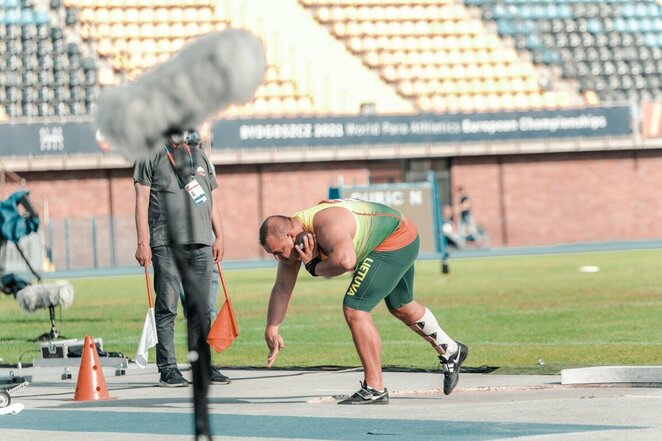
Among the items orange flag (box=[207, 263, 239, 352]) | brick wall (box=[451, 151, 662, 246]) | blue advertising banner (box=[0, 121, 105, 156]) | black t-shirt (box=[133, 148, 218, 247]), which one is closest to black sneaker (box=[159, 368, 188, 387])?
black t-shirt (box=[133, 148, 218, 247])

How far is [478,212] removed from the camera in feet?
149

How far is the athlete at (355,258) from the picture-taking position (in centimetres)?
838

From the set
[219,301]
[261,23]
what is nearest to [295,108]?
[261,23]

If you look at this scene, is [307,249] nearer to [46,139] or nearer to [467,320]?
[467,320]

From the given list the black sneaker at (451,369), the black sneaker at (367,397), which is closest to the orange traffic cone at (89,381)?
the black sneaker at (367,397)

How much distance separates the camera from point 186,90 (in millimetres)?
4676

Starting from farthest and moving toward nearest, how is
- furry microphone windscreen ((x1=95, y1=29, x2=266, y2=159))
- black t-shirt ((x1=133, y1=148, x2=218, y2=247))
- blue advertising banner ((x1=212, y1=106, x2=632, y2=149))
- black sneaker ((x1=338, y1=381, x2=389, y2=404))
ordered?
blue advertising banner ((x1=212, y1=106, x2=632, y2=149))
black t-shirt ((x1=133, y1=148, x2=218, y2=247))
black sneaker ((x1=338, y1=381, x2=389, y2=404))
furry microphone windscreen ((x1=95, y1=29, x2=266, y2=159))

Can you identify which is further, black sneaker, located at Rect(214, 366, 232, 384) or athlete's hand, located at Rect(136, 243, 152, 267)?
black sneaker, located at Rect(214, 366, 232, 384)

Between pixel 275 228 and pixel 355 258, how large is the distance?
504mm

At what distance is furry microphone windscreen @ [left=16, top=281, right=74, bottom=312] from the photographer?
578 inches

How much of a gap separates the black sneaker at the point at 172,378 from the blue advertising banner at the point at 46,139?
29.7m

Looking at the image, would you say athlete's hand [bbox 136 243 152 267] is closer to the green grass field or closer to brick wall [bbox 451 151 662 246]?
the green grass field

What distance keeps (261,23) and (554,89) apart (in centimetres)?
1003

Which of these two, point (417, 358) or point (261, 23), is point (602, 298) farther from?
point (261, 23)
